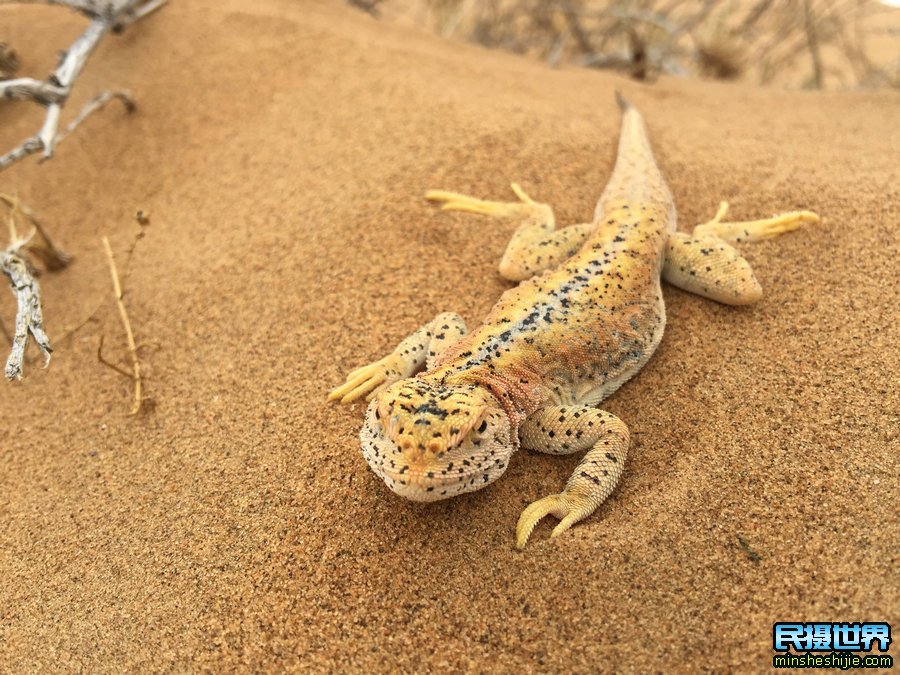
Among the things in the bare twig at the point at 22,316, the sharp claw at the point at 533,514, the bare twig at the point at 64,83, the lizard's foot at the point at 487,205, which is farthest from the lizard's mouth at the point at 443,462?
the bare twig at the point at 64,83

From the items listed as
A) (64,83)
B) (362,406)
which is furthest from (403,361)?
(64,83)

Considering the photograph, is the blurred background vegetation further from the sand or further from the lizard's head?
the lizard's head

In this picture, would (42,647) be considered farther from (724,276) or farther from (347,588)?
(724,276)

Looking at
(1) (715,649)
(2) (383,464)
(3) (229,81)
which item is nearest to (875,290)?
(1) (715,649)

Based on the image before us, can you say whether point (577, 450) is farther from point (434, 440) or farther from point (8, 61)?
point (8, 61)

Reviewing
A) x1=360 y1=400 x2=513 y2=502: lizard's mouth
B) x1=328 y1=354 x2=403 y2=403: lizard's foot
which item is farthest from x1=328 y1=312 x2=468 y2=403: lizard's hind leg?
x1=360 y1=400 x2=513 y2=502: lizard's mouth

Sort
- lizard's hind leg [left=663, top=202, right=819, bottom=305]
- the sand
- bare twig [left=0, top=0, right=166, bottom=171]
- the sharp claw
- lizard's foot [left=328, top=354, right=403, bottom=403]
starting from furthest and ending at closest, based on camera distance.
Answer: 1. bare twig [left=0, top=0, right=166, bottom=171]
2. lizard's hind leg [left=663, top=202, right=819, bottom=305]
3. lizard's foot [left=328, top=354, right=403, bottom=403]
4. the sharp claw
5. the sand

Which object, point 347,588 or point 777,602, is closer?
point 777,602
